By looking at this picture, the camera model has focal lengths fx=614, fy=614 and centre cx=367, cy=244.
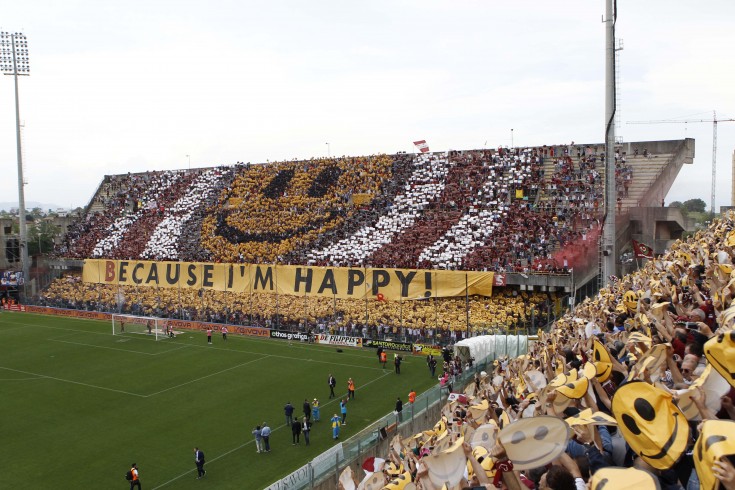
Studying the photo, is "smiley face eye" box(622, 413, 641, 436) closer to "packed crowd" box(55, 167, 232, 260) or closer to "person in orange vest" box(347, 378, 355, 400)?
"person in orange vest" box(347, 378, 355, 400)

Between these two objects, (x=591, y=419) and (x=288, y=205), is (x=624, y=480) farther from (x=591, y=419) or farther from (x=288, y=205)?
(x=288, y=205)

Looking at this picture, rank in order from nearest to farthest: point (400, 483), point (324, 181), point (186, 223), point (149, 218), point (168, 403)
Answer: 1. point (400, 483)
2. point (168, 403)
3. point (324, 181)
4. point (186, 223)
5. point (149, 218)

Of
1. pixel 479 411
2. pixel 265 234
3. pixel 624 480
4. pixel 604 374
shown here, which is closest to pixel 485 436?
pixel 604 374

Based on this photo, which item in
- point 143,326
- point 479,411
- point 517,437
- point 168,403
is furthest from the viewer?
point 143,326

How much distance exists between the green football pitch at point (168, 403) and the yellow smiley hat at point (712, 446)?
51.0 feet

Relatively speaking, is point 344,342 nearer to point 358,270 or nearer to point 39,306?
point 358,270

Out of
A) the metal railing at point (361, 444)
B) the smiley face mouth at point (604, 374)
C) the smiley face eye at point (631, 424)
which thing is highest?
the smiley face eye at point (631, 424)

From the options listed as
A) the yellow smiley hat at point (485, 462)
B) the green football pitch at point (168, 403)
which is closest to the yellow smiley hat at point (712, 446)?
the yellow smiley hat at point (485, 462)

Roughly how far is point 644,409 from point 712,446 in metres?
0.79

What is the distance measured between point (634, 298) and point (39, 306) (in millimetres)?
50967

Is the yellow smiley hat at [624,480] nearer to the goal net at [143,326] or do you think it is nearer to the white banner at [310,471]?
the white banner at [310,471]

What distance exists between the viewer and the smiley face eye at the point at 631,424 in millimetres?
4297

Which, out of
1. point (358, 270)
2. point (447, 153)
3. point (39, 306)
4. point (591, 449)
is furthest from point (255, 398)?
point (39, 306)

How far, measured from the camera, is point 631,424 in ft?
14.2
